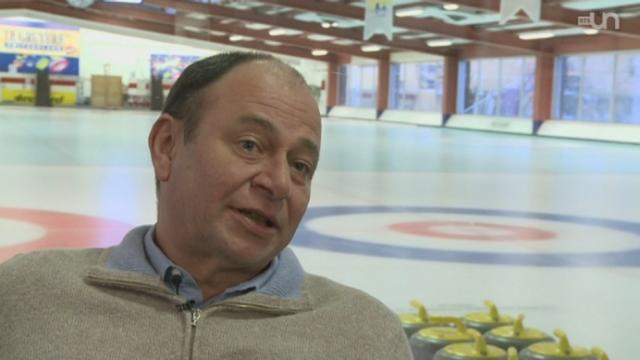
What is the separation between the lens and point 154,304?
1368 millimetres

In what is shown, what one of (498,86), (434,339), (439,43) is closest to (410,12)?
(439,43)

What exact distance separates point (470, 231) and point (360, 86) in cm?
2088

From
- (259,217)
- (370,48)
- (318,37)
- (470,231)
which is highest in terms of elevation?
(370,48)

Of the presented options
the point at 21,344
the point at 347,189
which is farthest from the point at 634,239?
the point at 21,344

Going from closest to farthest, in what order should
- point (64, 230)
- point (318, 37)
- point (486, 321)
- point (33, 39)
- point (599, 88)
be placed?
1. point (486, 321)
2. point (64, 230)
3. point (318, 37)
4. point (33, 39)
5. point (599, 88)

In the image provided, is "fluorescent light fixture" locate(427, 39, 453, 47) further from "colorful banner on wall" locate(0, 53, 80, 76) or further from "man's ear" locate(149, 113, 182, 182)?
"man's ear" locate(149, 113, 182, 182)

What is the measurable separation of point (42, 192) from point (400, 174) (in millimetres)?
4781

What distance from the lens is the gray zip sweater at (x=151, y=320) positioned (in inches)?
51.5

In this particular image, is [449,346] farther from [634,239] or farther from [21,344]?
[634,239]

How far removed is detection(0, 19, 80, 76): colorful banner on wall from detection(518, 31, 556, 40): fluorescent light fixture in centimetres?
1050

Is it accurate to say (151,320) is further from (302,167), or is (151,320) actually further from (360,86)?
(360,86)

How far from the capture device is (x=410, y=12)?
1638 cm

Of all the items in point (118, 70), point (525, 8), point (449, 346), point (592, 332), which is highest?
point (525, 8)

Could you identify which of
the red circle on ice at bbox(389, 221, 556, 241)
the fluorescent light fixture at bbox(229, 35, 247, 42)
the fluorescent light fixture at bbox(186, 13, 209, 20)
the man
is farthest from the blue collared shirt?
the fluorescent light fixture at bbox(186, 13, 209, 20)
